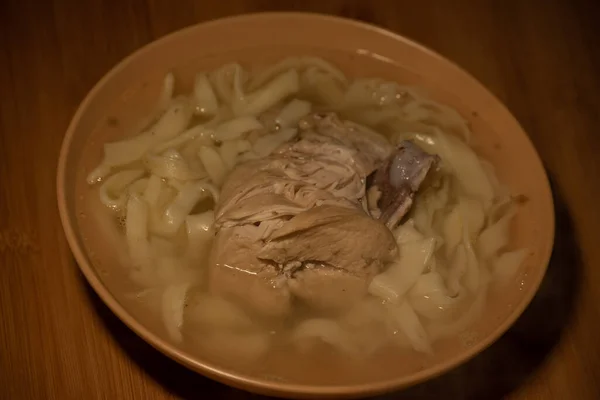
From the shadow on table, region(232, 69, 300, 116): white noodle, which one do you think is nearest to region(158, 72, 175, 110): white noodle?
region(232, 69, 300, 116): white noodle

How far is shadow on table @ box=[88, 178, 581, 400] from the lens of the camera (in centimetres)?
144

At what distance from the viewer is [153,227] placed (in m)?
1.53

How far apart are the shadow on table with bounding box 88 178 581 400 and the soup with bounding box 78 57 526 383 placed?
141 mm

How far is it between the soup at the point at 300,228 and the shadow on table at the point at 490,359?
0.14 metres

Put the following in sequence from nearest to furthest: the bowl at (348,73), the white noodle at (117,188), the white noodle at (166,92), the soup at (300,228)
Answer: the bowl at (348,73) → the soup at (300,228) → the white noodle at (117,188) → the white noodle at (166,92)

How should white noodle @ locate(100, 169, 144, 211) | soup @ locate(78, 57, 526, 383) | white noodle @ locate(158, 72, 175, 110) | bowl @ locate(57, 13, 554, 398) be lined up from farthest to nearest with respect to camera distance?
white noodle @ locate(158, 72, 175, 110)
white noodle @ locate(100, 169, 144, 211)
soup @ locate(78, 57, 526, 383)
bowl @ locate(57, 13, 554, 398)

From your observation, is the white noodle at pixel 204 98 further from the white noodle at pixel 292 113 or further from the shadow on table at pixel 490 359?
the shadow on table at pixel 490 359

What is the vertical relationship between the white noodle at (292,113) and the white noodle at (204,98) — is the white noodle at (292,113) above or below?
below

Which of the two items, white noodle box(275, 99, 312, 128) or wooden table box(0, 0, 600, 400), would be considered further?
white noodle box(275, 99, 312, 128)

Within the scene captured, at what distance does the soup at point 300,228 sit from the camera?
1399 mm

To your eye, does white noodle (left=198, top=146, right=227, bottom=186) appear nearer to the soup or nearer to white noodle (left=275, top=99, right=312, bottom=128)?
the soup

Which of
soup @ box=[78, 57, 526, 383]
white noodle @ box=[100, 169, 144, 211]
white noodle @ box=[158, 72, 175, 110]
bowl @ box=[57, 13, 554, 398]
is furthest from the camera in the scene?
white noodle @ box=[158, 72, 175, 110]

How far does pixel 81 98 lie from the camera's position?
1847 millimetres

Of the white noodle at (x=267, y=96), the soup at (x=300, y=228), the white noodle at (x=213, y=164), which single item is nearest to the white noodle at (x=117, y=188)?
the soup at (x=300, y=228)
